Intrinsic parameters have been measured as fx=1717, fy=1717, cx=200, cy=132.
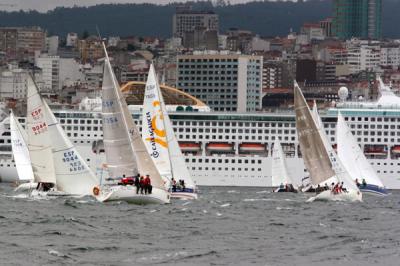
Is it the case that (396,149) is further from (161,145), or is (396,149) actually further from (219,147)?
(161,145)

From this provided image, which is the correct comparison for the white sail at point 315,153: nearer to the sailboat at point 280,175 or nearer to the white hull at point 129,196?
the white hull at point 129,196

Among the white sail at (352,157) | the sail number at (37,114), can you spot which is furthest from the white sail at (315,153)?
the sail number at (37,114)

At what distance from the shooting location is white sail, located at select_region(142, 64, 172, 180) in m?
49.7

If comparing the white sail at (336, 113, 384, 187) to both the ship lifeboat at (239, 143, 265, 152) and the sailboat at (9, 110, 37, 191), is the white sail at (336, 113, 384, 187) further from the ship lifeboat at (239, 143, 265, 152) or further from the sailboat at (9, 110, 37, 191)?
the ship lifeboat at (239, 143, 265, 152)

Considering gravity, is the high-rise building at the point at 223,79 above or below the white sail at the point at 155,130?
below

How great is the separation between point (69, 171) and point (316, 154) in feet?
37.4

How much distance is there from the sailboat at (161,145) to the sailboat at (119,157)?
5004 mm

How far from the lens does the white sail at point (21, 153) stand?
218 ft

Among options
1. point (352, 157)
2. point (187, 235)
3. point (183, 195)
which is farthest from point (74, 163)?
point (352, 157)

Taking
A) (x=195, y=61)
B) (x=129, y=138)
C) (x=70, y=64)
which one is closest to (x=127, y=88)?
(x=195, y=61)

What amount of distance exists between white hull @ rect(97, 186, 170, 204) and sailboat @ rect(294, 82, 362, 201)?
33.3ft

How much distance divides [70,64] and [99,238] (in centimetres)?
14940

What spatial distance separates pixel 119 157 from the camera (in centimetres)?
4291

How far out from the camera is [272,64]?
181 meters
